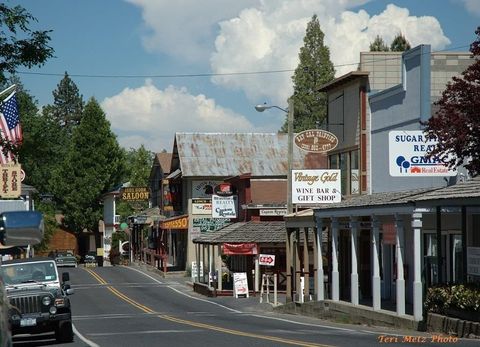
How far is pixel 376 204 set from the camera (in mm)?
26766

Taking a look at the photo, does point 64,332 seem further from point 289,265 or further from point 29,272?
point 289,265

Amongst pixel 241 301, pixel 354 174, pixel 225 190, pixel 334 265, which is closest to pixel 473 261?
pixel 334 265

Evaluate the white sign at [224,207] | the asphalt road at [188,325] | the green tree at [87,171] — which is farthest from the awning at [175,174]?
the green tree at [87,171]

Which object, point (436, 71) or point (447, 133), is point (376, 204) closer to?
point (447, 133)

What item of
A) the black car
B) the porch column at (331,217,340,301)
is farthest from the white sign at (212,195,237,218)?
the black car

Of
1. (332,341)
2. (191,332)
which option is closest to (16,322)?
(191,332)

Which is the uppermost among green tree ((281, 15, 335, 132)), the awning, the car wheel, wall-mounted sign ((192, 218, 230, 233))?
green tree ((281, 15, 335, 132))

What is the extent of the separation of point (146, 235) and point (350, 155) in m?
50.1

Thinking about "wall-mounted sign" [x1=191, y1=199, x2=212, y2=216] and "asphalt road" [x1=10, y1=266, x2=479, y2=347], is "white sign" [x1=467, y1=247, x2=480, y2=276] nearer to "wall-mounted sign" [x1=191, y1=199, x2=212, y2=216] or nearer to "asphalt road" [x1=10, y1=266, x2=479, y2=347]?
"asphalt road" [x1=10, y1=266, x2=479, y2=347]

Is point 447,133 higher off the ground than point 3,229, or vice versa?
point 447,133

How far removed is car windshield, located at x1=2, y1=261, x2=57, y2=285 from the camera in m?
22.8

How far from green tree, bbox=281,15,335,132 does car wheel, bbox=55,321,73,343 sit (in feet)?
214

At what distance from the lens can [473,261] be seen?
22.9 meters

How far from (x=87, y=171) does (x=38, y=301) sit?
7520 cm
